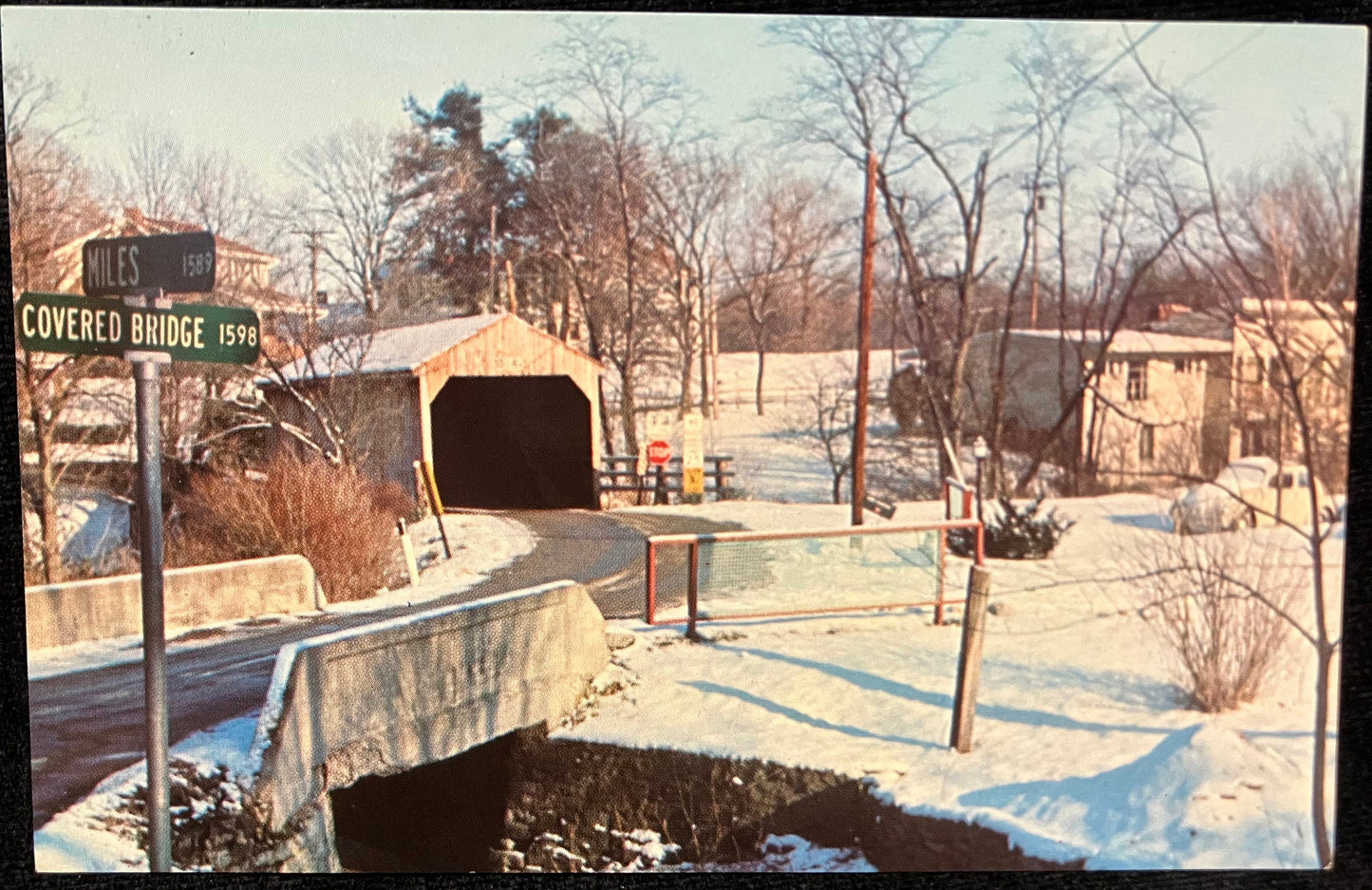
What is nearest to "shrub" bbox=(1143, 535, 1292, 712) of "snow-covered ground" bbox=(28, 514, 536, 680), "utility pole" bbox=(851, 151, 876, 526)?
"utility pole" bbox=(851, 151, 876, 526)

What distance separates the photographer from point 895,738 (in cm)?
412

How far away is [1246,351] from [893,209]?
1385 millimetres

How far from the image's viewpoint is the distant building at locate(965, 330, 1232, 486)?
3.93 metres

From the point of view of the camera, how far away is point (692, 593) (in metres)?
4.26

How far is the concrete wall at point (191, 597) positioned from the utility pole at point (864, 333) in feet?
6.94

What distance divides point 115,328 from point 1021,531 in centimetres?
323

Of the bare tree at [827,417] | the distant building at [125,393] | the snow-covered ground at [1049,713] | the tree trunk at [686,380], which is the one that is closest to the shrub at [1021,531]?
the snow-covered ground at [1049,713]

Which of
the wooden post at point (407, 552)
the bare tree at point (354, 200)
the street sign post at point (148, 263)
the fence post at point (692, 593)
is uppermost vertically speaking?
the bare tree at point (354, 200)

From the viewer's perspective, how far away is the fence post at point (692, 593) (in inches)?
166

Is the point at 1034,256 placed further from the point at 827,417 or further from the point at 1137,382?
the point at 827,417

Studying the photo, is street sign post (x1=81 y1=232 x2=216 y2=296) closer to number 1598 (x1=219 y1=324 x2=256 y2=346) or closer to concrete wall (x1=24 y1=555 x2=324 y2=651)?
number 1598 (x1=219 y1=324 x2=256 y2=346)

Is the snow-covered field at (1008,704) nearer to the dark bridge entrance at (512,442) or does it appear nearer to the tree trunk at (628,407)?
the dark bridge entrance at (512,442)

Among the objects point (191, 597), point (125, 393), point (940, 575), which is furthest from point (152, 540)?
point (940, 575)

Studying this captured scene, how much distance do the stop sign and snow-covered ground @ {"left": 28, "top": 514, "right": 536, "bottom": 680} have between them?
56 centimetres
